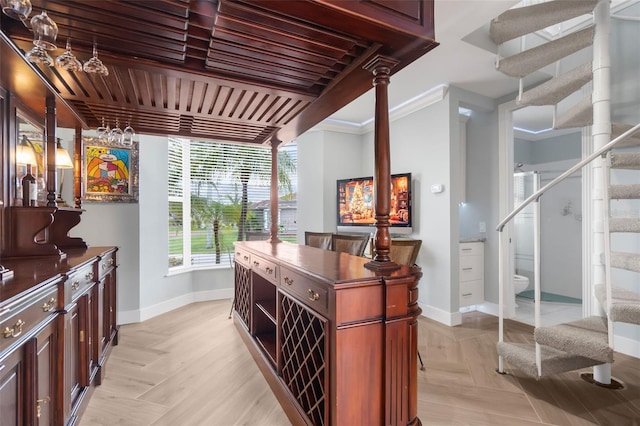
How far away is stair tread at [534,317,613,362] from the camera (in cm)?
189

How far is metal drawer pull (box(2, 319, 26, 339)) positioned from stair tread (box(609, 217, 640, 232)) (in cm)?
320

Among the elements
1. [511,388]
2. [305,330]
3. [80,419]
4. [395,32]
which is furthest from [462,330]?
[80,419]

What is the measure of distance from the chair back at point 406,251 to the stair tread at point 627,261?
50.6 inches

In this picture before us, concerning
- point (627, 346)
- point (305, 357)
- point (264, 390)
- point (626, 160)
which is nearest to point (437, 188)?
point (626, 160)

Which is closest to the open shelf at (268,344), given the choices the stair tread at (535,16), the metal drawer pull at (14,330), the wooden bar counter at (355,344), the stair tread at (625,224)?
the wooden bar counter at (355,344)

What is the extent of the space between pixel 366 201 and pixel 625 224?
9.05ft

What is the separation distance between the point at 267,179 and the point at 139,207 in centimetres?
185

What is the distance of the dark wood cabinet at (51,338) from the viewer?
1088 millimetres

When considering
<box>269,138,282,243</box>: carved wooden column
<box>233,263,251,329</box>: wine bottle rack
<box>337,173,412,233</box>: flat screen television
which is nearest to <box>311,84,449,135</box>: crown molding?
<box>337,173,412,233</box>: flat screen television

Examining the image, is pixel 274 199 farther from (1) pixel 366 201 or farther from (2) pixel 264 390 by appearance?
(2) pixel 264 390

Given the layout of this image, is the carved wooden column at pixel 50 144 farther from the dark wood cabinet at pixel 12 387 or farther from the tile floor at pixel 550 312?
the tile floor at pixel 550 312

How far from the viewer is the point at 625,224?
1.99m

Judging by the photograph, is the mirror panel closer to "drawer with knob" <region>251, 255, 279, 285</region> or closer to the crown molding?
"drawer with knob" <region>251, 255, 279, 285</region>

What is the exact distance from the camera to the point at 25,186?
1955 mm
